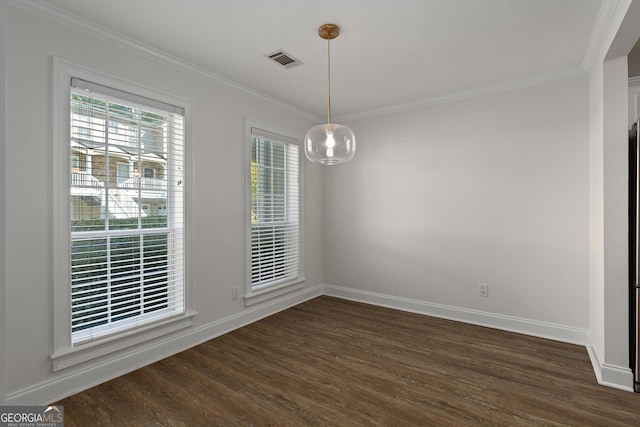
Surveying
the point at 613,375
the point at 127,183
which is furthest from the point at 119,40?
the point at 613,375

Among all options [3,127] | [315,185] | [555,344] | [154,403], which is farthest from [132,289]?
[555,344]

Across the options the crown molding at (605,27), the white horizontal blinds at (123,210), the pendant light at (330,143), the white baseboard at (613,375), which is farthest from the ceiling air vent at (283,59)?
the white baseboard at (613,375)

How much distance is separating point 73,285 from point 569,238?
14.2ft

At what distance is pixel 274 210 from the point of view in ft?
13.3

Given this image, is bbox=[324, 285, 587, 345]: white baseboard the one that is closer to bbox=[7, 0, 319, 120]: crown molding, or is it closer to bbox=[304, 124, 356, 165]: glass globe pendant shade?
bbox=[304, 124, 356, 165]: glass globe pendant shade

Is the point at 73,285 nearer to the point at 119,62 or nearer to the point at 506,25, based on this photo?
the point at 119,62

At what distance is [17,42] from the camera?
202 centimetres

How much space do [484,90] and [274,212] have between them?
279 cm

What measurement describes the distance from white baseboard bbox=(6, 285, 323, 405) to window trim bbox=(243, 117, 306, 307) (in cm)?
14

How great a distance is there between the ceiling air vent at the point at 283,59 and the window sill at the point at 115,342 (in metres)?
2.48

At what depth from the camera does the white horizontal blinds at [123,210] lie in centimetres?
234

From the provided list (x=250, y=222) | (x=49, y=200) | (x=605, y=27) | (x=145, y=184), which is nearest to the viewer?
(x=49, y=200)

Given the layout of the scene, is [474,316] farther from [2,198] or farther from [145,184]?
[2,198]

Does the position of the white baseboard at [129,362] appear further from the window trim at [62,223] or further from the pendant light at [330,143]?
the pendant light at [330,143]
